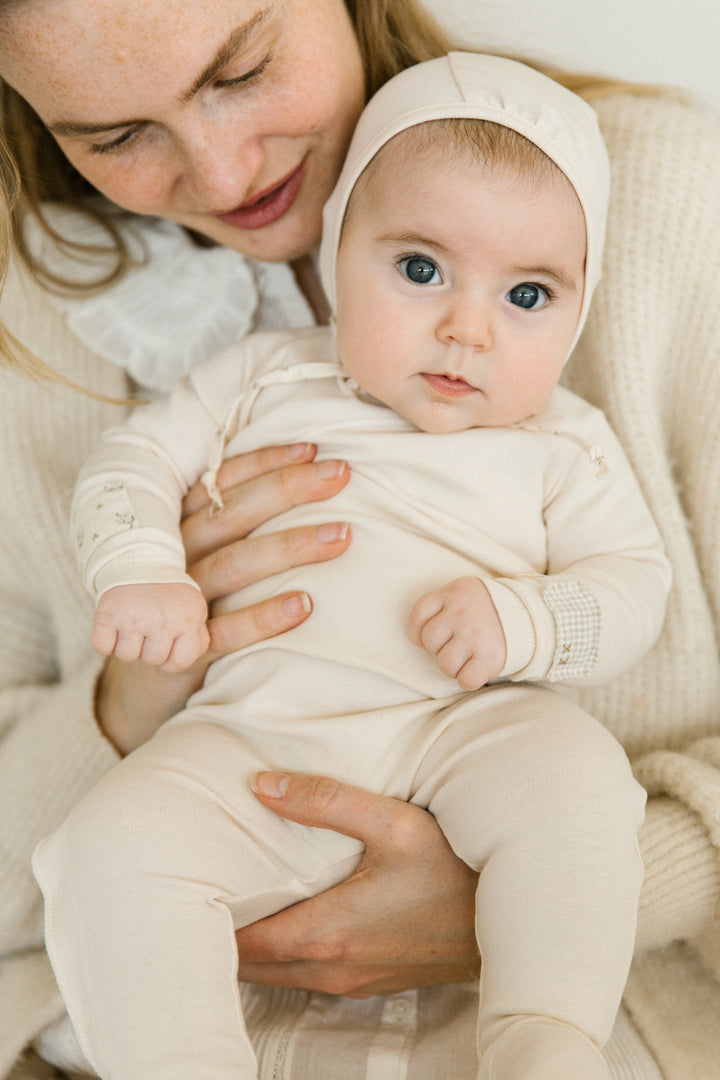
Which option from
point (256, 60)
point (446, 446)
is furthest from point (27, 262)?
point (446, 446)

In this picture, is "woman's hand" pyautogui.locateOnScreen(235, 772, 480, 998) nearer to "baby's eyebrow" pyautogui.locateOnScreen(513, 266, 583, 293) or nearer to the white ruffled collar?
"baby's eyebrow" pyautogui.locateOnScreen(513, 266, 583, 293)

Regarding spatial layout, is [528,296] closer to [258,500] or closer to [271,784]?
[258,500]

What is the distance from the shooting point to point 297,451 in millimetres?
1236

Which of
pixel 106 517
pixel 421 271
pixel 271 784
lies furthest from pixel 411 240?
pixel 271 784

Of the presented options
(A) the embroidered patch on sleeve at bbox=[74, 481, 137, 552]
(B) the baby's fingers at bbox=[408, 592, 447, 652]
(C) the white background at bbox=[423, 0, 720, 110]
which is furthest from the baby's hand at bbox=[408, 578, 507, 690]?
(C) the white background at bbox=[423, 0, 720, 110]

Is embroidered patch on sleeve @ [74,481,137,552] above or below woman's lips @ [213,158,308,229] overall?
below

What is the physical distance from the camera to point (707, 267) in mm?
1286

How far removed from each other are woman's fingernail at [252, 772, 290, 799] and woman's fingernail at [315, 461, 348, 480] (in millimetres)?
371

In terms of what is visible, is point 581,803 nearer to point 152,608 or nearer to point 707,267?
point 152,608

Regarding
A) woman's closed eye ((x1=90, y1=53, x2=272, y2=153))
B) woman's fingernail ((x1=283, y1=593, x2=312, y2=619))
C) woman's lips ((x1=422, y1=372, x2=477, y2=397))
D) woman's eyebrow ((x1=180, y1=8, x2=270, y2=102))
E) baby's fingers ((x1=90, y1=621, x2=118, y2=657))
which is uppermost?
woman's eyebrow ((x1=180, y1=8, x2=270, y2=102))

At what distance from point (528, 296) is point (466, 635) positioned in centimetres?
41

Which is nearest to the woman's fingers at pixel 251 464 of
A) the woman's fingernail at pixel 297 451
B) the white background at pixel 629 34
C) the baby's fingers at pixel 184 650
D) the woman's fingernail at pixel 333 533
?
the woman's fingernail at pixel 297 451

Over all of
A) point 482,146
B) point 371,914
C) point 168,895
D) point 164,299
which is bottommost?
point 371,914

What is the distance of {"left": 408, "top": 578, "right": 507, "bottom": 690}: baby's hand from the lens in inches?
40.5
